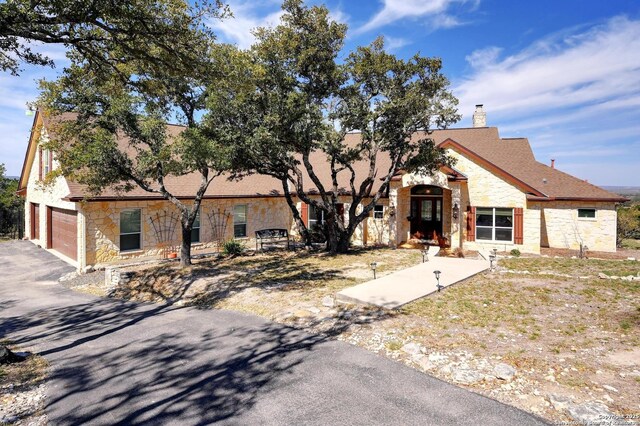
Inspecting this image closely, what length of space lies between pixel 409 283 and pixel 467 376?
5808 mm

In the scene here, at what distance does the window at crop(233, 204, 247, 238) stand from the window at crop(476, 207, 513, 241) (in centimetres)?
1298

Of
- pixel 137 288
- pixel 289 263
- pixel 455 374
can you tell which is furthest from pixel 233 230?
pixel 455 374

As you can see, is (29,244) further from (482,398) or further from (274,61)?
(482,398)

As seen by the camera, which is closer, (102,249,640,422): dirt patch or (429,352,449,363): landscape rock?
(102,249,640,422): dirt patch

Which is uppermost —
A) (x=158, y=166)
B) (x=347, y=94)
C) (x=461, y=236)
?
(x=347, y=94)

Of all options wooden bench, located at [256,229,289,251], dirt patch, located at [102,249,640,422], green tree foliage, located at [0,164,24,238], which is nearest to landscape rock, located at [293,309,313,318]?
dirt patch, located at [102,249,640,422]

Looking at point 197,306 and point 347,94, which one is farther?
point 347,94

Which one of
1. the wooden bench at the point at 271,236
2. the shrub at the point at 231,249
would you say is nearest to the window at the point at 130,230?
the shrub at the point at 231,249

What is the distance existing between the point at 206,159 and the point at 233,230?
9.20m

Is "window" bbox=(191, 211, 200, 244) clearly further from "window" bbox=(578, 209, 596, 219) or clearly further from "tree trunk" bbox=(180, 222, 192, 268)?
"window" bbox=(578, 209, 596, 219)

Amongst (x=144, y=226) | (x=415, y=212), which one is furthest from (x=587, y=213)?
(x=144, y=226)

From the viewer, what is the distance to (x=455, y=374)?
6207 mm

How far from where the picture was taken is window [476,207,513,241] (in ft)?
59.5

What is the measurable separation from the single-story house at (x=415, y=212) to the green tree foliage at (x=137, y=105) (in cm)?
402
